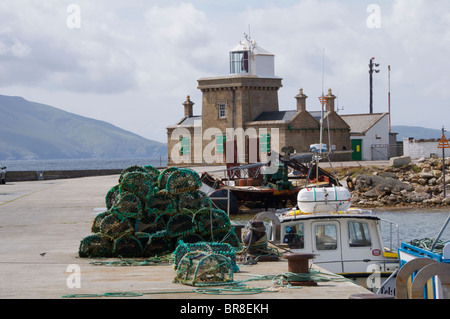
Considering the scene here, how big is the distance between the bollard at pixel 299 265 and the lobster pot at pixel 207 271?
88 cm

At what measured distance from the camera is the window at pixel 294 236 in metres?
16.6

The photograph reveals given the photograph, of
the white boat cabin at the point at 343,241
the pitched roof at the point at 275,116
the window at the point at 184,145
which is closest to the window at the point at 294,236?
the white boat cabin at the point at 343,241

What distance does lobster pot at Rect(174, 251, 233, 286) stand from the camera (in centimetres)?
1040

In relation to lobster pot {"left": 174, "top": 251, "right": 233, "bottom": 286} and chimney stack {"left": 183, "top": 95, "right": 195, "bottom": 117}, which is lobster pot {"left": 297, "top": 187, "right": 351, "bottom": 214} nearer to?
lobster pot {"left": 174, "top": 251, "right": 233, "bottom": 286}

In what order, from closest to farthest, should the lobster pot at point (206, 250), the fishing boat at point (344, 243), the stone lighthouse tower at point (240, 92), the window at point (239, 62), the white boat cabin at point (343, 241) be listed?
the lobster pot at point (206, 250)
the fishing boat at point (344, 243)
the white boat cabin at point (343, 241)
the stone lighthouse tower at point (240, 92)
the window at point (239, 62)

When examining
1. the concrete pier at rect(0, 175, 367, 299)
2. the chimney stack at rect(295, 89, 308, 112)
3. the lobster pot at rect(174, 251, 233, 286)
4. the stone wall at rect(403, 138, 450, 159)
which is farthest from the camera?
the chimney stack at rect(295, 89, 308, 112)

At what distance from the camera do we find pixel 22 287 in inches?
420

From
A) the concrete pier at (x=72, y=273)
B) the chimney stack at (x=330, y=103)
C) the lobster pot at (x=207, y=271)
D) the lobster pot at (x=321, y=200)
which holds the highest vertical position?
the chimney stack at (x=330, y=103)

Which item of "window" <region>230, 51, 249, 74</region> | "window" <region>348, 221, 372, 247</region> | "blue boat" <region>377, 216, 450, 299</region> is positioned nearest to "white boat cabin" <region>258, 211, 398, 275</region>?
"window" <region>348, 221, 372, 247</region>

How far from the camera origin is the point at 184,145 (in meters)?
65.4

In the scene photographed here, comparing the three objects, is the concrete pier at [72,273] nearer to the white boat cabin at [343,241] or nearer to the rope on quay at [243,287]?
the rope on quay at [243,287]

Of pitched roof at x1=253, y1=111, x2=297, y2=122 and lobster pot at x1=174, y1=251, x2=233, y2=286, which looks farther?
pitched roof at x1=253, y1=111, x2=297, y2=122

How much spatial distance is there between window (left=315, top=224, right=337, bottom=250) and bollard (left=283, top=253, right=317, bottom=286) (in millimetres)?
6025
